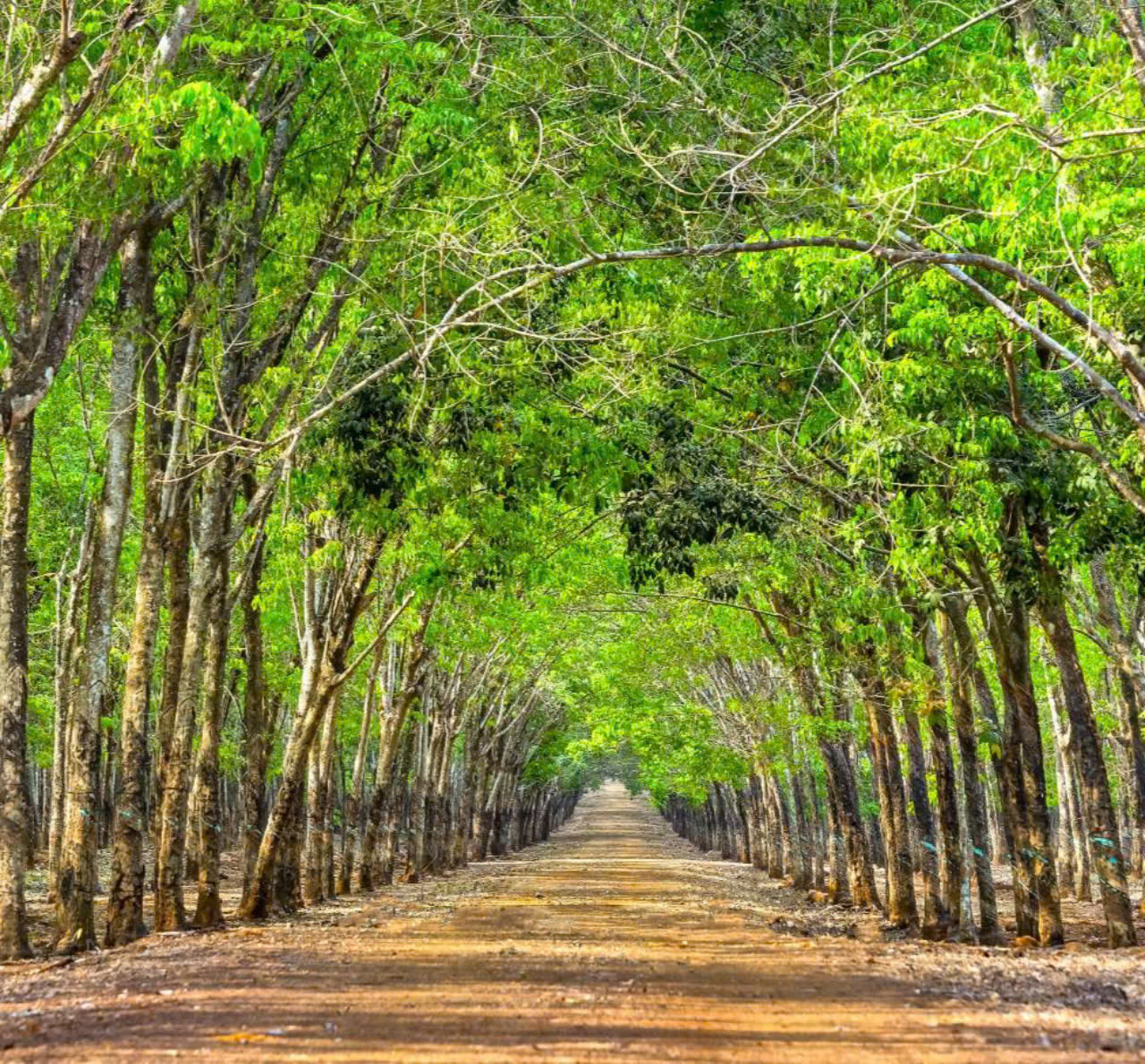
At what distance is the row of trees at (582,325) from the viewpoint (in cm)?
990

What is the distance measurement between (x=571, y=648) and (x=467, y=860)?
30.6 feet

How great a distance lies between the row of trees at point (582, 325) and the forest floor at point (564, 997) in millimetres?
2432

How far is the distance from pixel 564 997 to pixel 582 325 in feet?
21.1

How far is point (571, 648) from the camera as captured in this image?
138 feet

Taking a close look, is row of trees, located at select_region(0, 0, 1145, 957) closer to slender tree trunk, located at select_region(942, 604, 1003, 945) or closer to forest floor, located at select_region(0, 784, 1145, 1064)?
slender tree trunk, located at select_region(942, 604, 1003, 945)

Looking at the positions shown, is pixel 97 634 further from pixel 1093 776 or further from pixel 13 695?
pixel 1093 776

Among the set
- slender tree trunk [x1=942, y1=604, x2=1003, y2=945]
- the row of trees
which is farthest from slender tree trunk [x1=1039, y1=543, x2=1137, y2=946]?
slender tree trunk [x1=942, y1=604, x2=1003, y2=945]

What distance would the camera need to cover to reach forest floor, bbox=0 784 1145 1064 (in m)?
6.81

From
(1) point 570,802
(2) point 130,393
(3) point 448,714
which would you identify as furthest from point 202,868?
(1) point 570,802

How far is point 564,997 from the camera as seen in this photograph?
898cm

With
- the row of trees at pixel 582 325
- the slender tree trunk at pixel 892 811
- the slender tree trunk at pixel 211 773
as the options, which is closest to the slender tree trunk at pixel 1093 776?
the row of trees at pixel 582 325

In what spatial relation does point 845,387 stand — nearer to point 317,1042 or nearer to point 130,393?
point 130,393

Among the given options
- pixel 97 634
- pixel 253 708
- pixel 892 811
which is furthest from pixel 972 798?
pixel 97 634

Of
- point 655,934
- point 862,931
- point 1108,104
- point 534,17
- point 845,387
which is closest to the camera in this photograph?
point 1108,104
